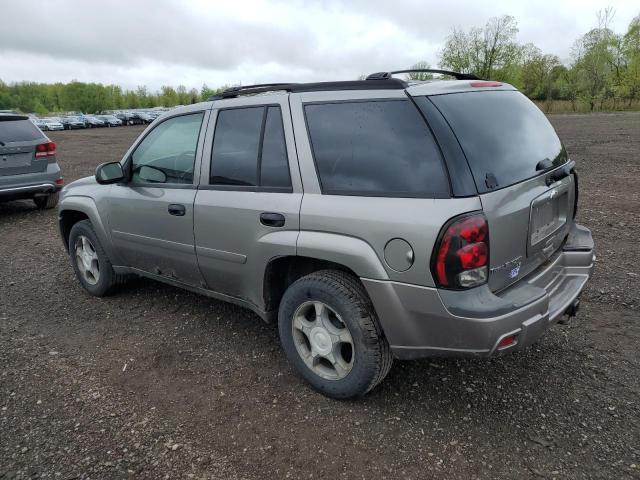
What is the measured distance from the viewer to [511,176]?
262 centimetres

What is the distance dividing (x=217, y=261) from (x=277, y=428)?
121 centimetres

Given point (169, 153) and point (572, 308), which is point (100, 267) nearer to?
point (169, 153)

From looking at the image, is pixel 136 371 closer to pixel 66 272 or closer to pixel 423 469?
pixel 423 469

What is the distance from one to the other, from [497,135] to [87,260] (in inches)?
153

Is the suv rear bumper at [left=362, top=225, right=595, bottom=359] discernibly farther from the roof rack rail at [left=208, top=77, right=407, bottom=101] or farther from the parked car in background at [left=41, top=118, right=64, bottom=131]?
the parked car in background at [left=41, top=118, right=64, bottom=131]

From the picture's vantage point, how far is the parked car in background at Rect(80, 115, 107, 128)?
5305 centimetres

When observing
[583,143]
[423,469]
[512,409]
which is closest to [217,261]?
[423,469]

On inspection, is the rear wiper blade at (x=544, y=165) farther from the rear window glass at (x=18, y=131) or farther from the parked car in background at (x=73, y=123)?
the parked car in background at (x=73, y=123)

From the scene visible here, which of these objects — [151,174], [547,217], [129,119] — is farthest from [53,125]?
[547,217]

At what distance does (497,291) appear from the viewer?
2521 millimetres

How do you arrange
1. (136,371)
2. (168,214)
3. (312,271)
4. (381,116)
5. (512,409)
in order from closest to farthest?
(381,116), (512,409), (312,271), (136,371), (168,214)

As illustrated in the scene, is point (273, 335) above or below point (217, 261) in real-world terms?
below

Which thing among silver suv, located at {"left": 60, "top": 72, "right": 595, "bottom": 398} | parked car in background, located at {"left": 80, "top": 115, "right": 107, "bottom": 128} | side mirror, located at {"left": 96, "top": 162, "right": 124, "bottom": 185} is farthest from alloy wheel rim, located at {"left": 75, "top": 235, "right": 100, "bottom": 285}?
parked car in background, located at {"left": 80, "top": 115, "right": 107, "bottom": 128}

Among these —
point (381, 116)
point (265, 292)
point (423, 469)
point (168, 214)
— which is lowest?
point (423, 469)
